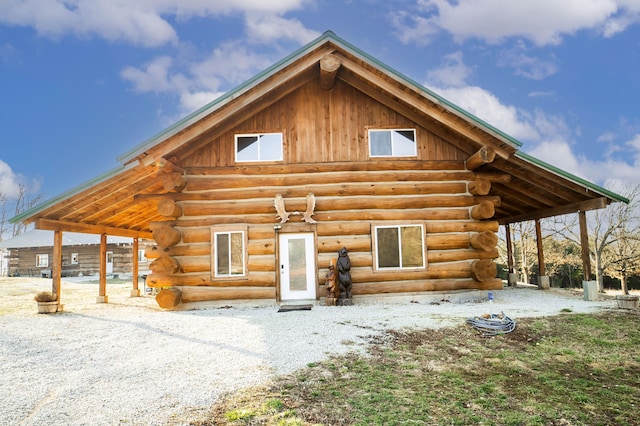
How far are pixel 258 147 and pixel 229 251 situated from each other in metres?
3.47

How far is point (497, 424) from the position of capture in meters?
3.95

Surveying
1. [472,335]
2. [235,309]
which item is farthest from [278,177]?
[472,335]

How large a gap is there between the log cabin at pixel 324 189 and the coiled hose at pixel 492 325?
4.06 metres

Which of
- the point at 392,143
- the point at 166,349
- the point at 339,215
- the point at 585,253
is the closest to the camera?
the point at 166,349

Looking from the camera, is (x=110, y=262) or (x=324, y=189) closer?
(x=324, y=189)

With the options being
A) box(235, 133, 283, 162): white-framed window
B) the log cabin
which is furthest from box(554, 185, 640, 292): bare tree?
box(235, 133, 283, 162): white-framed window

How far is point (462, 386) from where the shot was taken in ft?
16.4

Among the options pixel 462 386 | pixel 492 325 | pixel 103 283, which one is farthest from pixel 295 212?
pixel 103 283

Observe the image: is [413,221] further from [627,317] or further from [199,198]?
[199,198]

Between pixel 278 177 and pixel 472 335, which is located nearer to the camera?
pixel 472 335

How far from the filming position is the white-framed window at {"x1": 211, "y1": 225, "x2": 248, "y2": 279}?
12.2 m

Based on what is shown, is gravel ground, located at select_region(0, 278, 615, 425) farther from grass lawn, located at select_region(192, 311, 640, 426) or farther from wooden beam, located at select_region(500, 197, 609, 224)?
wooden beam, located at select_region(500, 197, 609, 224)

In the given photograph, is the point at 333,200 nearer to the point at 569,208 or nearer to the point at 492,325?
the point at 492,325

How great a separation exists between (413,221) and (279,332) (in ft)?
20.7
